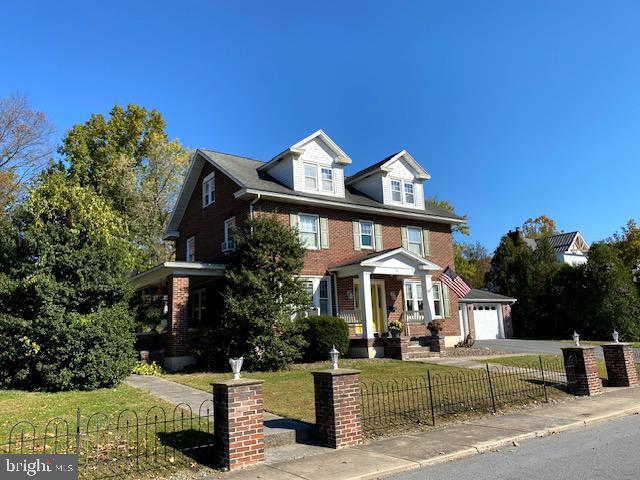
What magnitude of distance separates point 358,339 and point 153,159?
21138 mm

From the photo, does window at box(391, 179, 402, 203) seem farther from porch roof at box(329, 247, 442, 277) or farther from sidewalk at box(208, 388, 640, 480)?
sidewalk at box(208, 388, 640, 480)

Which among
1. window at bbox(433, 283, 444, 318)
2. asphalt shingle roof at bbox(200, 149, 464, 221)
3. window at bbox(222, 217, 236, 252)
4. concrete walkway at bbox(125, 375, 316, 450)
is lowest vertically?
concrete walkway at bbox(125, 375, 316, 450)

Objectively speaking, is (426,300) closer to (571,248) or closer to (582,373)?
(582,373)

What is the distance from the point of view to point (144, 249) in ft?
105

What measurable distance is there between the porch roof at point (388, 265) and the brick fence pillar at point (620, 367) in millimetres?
8483

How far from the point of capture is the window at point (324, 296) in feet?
66.7

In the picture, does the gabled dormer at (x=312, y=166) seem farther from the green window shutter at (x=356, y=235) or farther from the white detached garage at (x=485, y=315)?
the white detached garage at (x=485, y=315)

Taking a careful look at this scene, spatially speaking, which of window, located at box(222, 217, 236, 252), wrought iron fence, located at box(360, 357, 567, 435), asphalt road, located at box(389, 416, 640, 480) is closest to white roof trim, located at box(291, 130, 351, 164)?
window, located at box(222, 217, 236, 252)

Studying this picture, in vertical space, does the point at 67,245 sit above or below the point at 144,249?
below

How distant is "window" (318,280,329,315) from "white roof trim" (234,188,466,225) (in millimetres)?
3318

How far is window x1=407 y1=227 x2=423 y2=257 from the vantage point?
23859mm

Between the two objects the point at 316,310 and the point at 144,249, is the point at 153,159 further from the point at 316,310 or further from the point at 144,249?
the point at 316,310

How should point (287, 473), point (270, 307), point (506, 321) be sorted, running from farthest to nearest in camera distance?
1. point (506, 321)
2. point (270, 307)
3. point (287, 473)

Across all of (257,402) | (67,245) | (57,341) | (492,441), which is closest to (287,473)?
(257,402)
